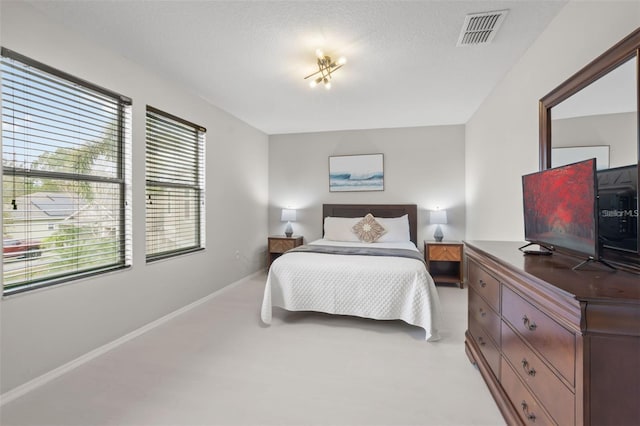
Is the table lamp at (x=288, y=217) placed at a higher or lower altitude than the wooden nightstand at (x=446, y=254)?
higher

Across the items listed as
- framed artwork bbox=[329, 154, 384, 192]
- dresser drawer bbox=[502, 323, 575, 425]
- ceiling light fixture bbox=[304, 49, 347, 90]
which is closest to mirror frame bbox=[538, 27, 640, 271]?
dresser drawer bbox=[502, 323, 575, 425]

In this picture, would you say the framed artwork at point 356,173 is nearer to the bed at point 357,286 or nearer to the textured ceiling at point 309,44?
the textured ceiling at point 309,44

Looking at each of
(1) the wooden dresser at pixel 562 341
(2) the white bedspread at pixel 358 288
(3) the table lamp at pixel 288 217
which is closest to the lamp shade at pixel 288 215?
(3) the table lamp at pixel 288 217

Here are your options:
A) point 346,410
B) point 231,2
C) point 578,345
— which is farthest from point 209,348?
point 231,2

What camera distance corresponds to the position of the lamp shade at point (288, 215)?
17.3 ft

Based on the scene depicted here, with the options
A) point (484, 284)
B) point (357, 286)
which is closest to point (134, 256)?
point (357, 286)

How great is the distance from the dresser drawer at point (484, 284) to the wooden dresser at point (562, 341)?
2cm

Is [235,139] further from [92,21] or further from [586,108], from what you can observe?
[586,108]

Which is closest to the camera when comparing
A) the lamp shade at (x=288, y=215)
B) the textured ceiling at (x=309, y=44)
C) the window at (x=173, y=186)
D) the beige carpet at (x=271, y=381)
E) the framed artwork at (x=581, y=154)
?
the framed artwork at (x=581, y=154)

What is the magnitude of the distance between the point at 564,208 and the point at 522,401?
975 mm

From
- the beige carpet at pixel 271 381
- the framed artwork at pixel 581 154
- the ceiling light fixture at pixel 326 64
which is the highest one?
the ceiling light fixture at pixel 326 64

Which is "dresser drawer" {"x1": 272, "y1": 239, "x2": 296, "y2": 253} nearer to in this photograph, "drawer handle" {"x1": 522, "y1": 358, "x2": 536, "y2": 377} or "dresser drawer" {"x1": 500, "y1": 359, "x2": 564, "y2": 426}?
"dresser drawer" {"x1": 500, "y1": 359, "x2": 564, "y2": 426}

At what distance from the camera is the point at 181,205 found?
3.45 m

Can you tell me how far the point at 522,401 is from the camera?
1433 mm
